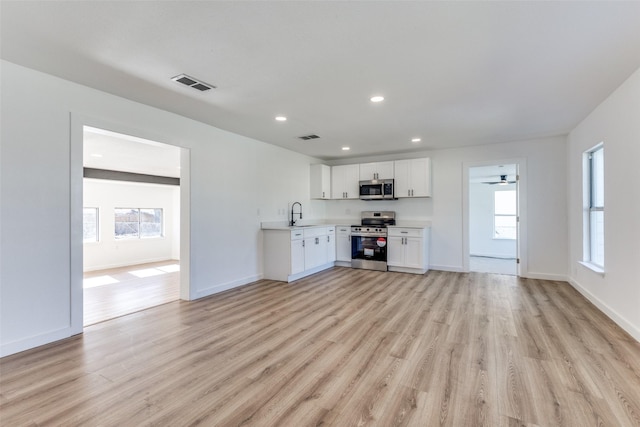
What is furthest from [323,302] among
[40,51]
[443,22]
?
[40,51]

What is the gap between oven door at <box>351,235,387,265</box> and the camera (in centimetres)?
608

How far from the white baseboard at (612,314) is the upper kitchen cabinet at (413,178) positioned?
2724mm

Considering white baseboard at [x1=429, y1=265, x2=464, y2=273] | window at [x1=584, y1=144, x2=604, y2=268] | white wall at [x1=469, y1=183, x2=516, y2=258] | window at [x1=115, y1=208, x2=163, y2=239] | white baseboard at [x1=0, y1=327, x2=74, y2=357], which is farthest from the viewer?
window at [x1=115, y1=208, x2=163, y2=239]

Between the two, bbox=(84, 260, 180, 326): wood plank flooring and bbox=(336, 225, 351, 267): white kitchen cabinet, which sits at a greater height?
bbox=(336, 225, 351, 267): white kitchen cabinet

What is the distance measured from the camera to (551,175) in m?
5.13

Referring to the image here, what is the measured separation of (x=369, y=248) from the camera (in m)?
6.25

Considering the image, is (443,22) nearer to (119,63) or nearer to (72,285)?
(119,63)

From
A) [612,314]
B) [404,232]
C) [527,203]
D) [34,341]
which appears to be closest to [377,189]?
[404,232]

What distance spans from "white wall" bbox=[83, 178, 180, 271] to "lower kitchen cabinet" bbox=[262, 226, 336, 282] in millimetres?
4837

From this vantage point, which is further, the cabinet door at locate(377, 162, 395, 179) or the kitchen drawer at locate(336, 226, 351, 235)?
the kitchen drawer at locate(336, 226, 351, 235)

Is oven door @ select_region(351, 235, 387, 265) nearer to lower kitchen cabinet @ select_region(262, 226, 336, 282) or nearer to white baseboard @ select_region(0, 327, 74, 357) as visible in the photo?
lower kitchen cabinet @ select_region(262, 226, 336, 282)

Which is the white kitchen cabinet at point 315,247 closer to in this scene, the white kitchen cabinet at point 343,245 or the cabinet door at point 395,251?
the white kitchen cabinet at point 343,245

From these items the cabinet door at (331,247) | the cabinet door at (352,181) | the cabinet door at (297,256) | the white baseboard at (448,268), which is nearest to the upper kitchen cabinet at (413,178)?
the cabinet door at (352,181)

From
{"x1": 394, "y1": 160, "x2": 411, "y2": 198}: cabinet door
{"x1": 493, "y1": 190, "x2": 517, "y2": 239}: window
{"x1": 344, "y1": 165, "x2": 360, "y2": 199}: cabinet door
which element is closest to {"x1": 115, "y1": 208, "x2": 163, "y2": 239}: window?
{"x1": 344, "y1": 165, "x2": 360, "y2": 199}: cabinet door
